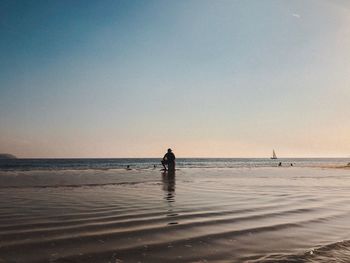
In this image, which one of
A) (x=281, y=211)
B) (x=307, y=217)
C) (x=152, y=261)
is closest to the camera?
(x=152, y=261)

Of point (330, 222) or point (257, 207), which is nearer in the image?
point (330, 222)

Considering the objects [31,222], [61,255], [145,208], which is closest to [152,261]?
[61,255]

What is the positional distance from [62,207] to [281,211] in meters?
7.46

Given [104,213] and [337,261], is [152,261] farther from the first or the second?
[104,213]

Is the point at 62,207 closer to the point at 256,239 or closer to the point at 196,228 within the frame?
the point at 196,228

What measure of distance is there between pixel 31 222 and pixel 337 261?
7241mm

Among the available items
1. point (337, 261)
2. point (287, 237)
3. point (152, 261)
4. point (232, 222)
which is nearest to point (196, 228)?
point (232, 222)

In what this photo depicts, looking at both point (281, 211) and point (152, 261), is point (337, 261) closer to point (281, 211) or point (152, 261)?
point (152, 261)

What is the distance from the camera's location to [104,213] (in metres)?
10.5

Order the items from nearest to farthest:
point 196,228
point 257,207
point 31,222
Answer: point 196,228 < point 31,222 < point 257,207

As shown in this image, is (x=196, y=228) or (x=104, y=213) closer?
(x=196, y=228)

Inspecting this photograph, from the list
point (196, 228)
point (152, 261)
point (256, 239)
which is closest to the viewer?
point (152, 261)

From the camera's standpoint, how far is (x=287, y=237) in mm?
7512

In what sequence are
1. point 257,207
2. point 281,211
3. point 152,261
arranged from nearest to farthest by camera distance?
point 152,261, point 281,211, point 257,207
